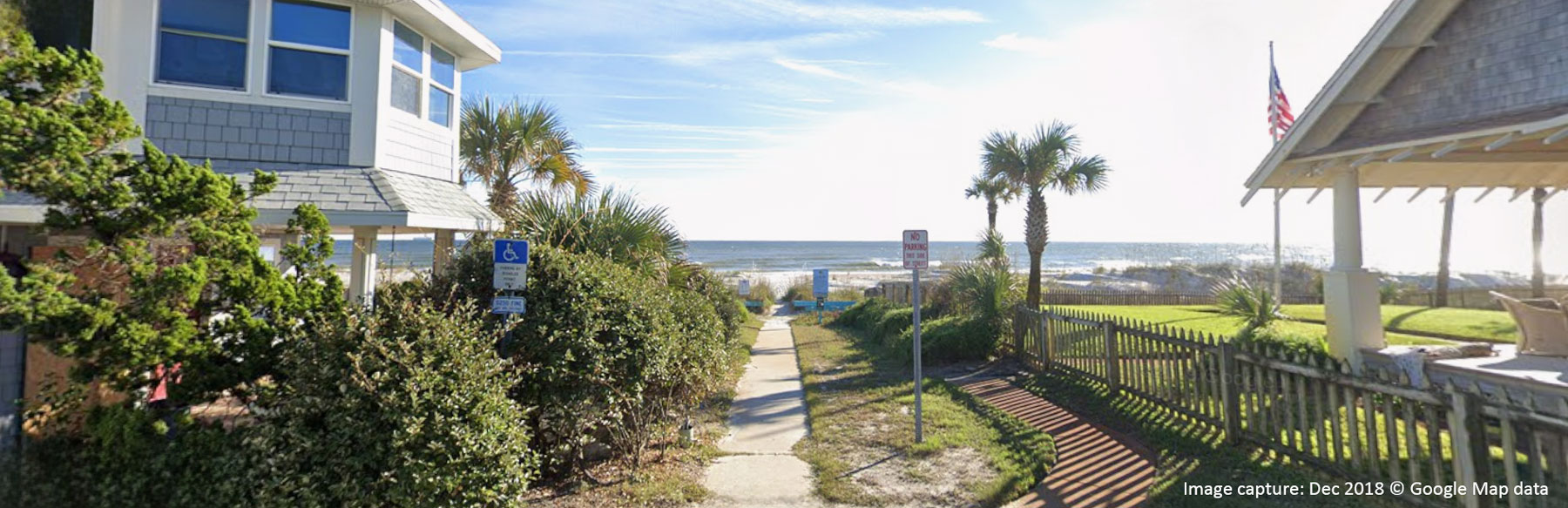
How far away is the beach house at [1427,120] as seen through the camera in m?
6.73

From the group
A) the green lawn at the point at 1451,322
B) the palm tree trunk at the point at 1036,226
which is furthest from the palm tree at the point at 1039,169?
the green lawn at the point at 1451,322

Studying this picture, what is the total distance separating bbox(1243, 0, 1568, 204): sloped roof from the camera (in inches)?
263

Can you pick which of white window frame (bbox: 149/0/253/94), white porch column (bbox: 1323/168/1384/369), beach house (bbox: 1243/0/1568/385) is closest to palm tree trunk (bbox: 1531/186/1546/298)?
beach house (bbox: 1243/0/1568/385)

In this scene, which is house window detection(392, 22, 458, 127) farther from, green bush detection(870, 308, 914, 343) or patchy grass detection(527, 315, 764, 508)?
green bush detection(870, 308, 914, 343)

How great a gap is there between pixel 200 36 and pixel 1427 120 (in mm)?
14200

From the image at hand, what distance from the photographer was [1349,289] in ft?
27.1

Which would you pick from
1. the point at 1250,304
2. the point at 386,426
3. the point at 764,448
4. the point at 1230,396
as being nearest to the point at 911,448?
the point at 764,448

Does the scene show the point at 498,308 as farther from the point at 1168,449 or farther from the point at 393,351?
the point at 1168,449

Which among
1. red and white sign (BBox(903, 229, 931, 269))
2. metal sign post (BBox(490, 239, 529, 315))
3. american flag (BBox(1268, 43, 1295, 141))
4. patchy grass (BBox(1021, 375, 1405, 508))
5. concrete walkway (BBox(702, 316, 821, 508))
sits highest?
american flag (BBox(1268, 43, 1295, 141))

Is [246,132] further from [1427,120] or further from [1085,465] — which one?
[1427,120]

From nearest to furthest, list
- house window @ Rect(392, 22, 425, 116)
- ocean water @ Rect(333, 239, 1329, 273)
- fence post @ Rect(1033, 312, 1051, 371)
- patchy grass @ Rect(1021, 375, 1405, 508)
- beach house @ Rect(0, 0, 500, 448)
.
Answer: patchy grass @ Rect(1021, 375, 1405, 508), beach house @ Rect(0, 0, 500, 448), house window @ Rect(392, 22, 425, 116), fence post @ Rect(1033, 312, 1051, 371), ocean water @ Rect(333, 239, 1329, 273)

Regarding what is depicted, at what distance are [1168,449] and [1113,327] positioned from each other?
241cm

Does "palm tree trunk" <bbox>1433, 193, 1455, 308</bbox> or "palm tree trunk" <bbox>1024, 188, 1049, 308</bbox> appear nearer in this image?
"palm tree trunk" <bbox>1024, 188, 1049, 308</bbox>

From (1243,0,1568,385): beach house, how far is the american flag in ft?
24.2
